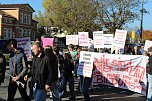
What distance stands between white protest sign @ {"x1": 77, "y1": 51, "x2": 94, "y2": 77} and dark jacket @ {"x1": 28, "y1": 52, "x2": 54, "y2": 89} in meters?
3.12

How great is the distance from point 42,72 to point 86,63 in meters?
3.58

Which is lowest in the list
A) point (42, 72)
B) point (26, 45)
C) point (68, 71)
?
point (68, 71)

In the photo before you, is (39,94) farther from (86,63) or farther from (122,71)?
(122,71)

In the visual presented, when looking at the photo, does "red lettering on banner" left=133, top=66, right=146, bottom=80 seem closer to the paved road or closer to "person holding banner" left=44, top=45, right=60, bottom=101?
the paved road

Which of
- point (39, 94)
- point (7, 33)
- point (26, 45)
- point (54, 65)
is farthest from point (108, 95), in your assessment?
point (7, 33)

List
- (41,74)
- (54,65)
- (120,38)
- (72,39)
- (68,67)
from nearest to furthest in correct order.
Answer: (41,74) → (54,65) → (68,67) → (120,38) → (72,39)

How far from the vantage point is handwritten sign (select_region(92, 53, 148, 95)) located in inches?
463

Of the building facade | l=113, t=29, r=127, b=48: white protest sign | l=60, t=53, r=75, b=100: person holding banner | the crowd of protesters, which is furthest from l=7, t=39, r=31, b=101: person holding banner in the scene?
the building facade

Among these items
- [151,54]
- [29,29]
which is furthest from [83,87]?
[29,29]

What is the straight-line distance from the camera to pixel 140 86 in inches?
464

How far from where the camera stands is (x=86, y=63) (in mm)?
10688

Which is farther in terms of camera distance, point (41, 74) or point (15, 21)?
point (15, 21)

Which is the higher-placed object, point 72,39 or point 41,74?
point 72,39

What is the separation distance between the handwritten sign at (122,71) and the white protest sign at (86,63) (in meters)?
2.04
